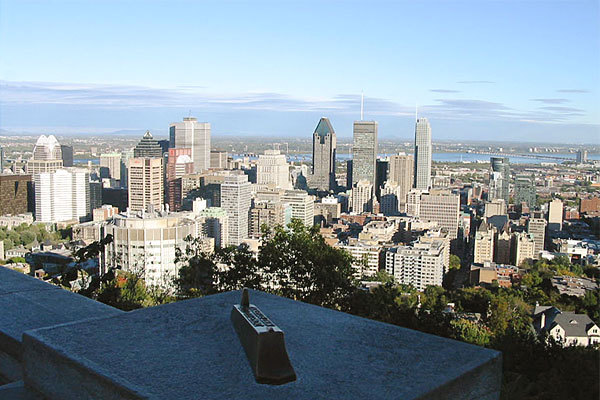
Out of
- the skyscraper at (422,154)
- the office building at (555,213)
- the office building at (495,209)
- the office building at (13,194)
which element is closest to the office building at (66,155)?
the office building at (13,194)

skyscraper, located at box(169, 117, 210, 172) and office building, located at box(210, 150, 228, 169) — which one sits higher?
skyscraper, located at box(169, 117, 210, 172)

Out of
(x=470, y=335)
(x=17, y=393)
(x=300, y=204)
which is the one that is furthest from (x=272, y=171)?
(x=17, y=393)

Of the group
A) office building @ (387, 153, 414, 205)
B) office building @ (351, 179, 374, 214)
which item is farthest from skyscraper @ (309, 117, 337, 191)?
office building @ (351, 179, 374, 214)

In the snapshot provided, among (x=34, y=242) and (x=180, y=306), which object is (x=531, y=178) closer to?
(x=34, y=242)

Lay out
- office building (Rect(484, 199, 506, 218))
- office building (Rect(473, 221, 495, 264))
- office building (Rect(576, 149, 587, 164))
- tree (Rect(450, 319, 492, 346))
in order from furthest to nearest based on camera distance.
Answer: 1. office building (Rect(576, 149, 587, 164))
2. office building (Rect(484, 199, 506, 218))
3. office building (Rect(473, 221, 495, 264))
4. tree (Rect(450, 319, 492, 346))

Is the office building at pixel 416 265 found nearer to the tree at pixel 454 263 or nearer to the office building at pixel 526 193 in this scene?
the tree at pixel 454 263

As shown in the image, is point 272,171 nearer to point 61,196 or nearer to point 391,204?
point 391,204

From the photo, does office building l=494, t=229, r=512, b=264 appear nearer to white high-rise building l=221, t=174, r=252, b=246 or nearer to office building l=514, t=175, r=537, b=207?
white high-rise building l=221, t=174, r=252, b=246
